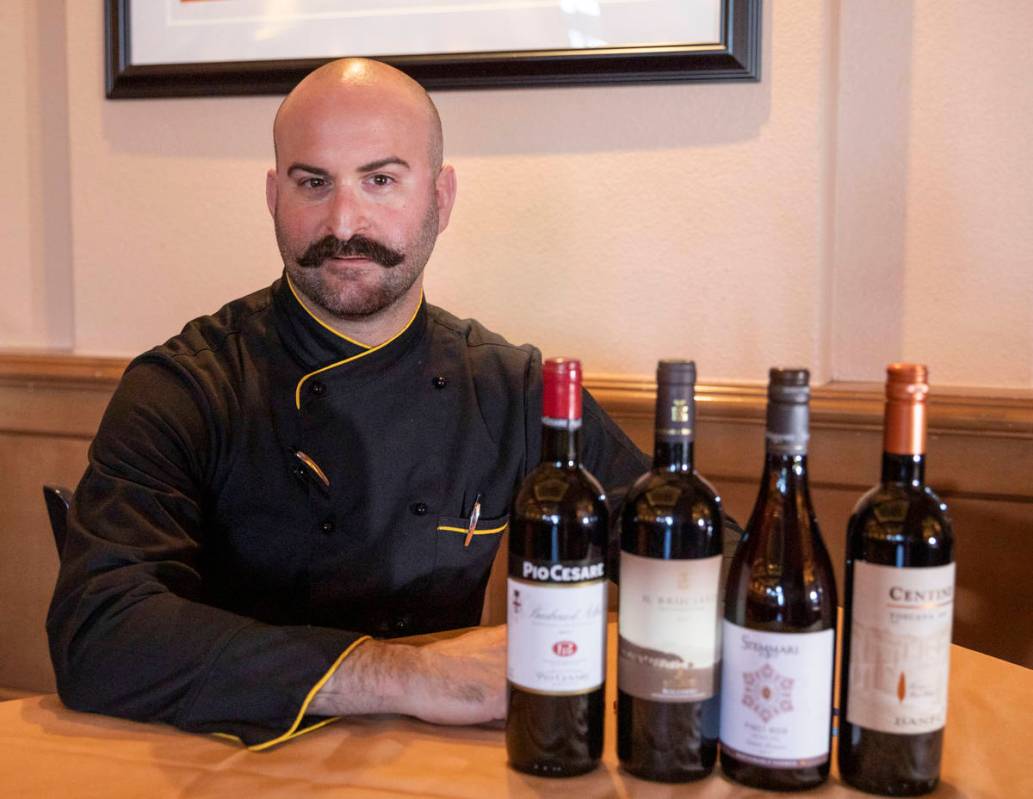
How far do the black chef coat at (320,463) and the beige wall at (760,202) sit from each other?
0.38 m

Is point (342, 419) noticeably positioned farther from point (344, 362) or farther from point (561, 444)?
point (561, 444)

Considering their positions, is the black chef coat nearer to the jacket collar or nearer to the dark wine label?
the jacket collar

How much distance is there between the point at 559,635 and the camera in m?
0.86

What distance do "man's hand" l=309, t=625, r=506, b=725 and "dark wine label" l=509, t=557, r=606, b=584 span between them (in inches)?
9.5

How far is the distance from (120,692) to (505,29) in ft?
4.97

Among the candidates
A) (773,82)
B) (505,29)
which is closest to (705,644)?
(773,82)

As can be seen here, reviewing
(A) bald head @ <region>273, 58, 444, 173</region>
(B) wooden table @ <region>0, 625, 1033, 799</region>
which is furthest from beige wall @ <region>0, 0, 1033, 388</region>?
(B) wooden table @ <region>0, 625, 1033, 799</region>

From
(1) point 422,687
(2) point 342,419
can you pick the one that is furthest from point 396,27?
(1) point 422,687

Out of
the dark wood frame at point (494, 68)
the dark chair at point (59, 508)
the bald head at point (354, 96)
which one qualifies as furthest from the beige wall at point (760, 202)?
the dark chair at point (59, 508)

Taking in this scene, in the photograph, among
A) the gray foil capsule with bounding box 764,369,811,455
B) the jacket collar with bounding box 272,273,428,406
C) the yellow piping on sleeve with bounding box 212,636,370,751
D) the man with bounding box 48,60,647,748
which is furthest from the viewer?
the jacket collar with bounding box 272,273,428,406

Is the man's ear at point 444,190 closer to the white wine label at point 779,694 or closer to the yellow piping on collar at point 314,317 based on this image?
the yellow piping on collar at point 314,317

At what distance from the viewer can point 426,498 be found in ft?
5.46

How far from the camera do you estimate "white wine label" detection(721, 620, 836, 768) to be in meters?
0.85

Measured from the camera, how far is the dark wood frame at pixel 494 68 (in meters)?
1.99
